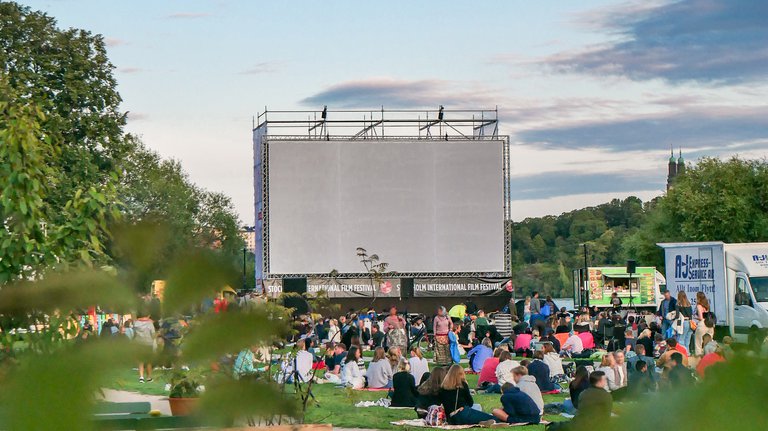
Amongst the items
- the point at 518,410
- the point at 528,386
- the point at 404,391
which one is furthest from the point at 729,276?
the point at 518,410

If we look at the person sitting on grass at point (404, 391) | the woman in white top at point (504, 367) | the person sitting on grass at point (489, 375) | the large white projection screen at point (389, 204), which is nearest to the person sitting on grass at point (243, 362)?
the person sitting on grass at point (404, 391)

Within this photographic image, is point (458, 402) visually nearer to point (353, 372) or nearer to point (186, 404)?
point (353, 372)

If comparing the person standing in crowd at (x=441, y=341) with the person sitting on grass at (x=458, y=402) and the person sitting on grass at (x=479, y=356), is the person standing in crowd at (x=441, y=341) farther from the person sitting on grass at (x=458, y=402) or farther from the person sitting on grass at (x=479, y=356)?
the person sitting on grass at (x=458, y=402)

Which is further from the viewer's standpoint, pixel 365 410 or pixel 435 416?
pixel 365 410

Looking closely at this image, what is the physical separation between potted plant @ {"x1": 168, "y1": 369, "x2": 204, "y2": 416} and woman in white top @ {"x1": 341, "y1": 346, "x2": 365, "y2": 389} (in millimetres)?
21021

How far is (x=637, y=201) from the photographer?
7444 centimetres

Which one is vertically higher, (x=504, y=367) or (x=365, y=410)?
(x=504, y=367)

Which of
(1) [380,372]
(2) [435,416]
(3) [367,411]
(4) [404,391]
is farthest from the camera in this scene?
(1) [380,372]

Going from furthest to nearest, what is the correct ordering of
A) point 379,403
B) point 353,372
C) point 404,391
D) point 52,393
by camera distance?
point 353,372 < point 379,403 < point 404,391 < point 52,393

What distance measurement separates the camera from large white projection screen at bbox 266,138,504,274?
45.5 m

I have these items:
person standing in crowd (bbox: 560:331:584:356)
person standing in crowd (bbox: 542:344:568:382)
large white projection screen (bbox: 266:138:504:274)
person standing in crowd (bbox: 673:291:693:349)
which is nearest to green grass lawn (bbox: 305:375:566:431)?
person standing in crowd (bbox: 542:344:568:382)

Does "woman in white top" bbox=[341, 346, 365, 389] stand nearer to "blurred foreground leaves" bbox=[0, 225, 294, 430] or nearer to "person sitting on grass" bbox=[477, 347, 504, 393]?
"person sitting on grass" bbox=[477, 347, 504, 393]

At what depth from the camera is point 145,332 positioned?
0.70m

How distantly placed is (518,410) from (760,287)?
16.3 meters
